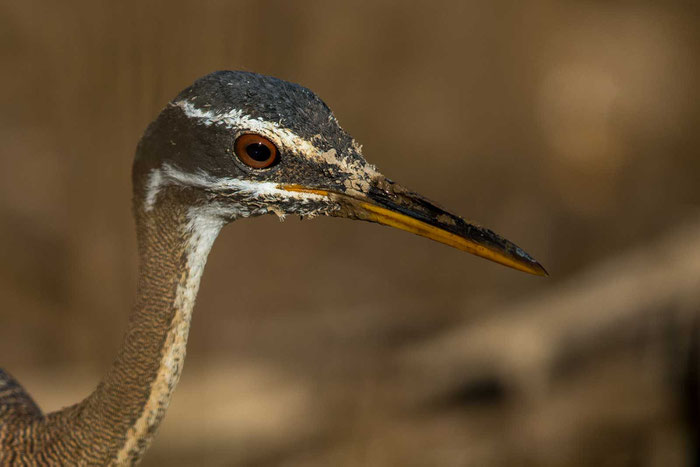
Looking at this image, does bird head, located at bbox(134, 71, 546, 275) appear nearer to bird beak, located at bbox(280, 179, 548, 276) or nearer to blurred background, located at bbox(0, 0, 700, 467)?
bird beak, located at bbox(280, 179, 548, 276)

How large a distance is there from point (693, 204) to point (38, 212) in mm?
5980

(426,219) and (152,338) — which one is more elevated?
(426,219)

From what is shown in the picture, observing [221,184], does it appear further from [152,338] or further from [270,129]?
[152,338]

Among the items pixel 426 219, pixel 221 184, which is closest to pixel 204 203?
pixel 221 184

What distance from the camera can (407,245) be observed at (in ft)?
25.2

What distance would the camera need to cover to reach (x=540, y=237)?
305 inches

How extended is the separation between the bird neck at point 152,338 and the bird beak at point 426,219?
40 centimetres

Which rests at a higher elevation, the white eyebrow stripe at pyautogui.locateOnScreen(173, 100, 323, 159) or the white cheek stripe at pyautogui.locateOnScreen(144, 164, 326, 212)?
the white eyebrow stripe at pyautogui.locateOnScreen(173, 100, 323, 159)

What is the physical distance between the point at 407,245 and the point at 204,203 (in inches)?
198

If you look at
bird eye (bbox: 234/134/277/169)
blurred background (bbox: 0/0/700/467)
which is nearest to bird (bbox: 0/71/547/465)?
bird eye (bbox: 234/134/277/169)

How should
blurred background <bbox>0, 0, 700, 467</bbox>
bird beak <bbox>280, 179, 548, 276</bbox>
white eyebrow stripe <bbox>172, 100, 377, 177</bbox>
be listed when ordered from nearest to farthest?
white eyebrow stripe <bbox>172, 100, 377, 177</bbox> < bird beak <bbox>280, 179, 548, 276</bbox> < blurred background <bbox>0, 0, 700, 467</bbox>

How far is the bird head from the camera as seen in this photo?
8.73 feet

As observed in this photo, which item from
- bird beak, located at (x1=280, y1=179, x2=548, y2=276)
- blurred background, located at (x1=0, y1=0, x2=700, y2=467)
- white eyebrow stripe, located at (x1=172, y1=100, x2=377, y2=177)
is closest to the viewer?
white eyebrow stripe, located at (x1=172, y1=100, x2=377, y2=177)

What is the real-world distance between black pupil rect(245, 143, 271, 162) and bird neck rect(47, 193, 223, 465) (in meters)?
0.29
